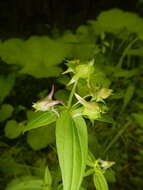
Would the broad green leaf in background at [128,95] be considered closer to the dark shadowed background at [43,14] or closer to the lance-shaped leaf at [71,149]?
the dark shadowed background at [43,14]

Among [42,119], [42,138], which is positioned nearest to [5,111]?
[42,138]

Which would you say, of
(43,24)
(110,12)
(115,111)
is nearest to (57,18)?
(43,24)

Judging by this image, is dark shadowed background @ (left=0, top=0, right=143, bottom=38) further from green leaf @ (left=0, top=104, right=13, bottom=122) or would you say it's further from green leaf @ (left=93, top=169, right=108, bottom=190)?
green leaf @ (left=93, top=169, right=108, bottom=190)

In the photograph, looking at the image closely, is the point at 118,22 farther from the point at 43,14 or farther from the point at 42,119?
the point at 42,119

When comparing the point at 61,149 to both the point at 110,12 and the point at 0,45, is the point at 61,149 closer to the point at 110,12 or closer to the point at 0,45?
the point at 0,45

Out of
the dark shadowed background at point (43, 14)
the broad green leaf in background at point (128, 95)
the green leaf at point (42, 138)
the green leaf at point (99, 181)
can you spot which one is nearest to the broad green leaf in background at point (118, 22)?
the broad green leaf in background at point (128, 95)

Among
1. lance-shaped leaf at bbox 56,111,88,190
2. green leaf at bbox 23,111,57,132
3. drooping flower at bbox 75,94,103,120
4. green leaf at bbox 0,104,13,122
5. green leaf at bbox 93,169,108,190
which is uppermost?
drooping flower at bbox 75,94,103,120

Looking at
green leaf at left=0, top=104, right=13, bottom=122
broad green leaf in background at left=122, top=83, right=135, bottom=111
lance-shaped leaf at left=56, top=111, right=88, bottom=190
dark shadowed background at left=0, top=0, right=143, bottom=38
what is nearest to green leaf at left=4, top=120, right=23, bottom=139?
green leaf at left=0, top=104, right=13, bottom=122
